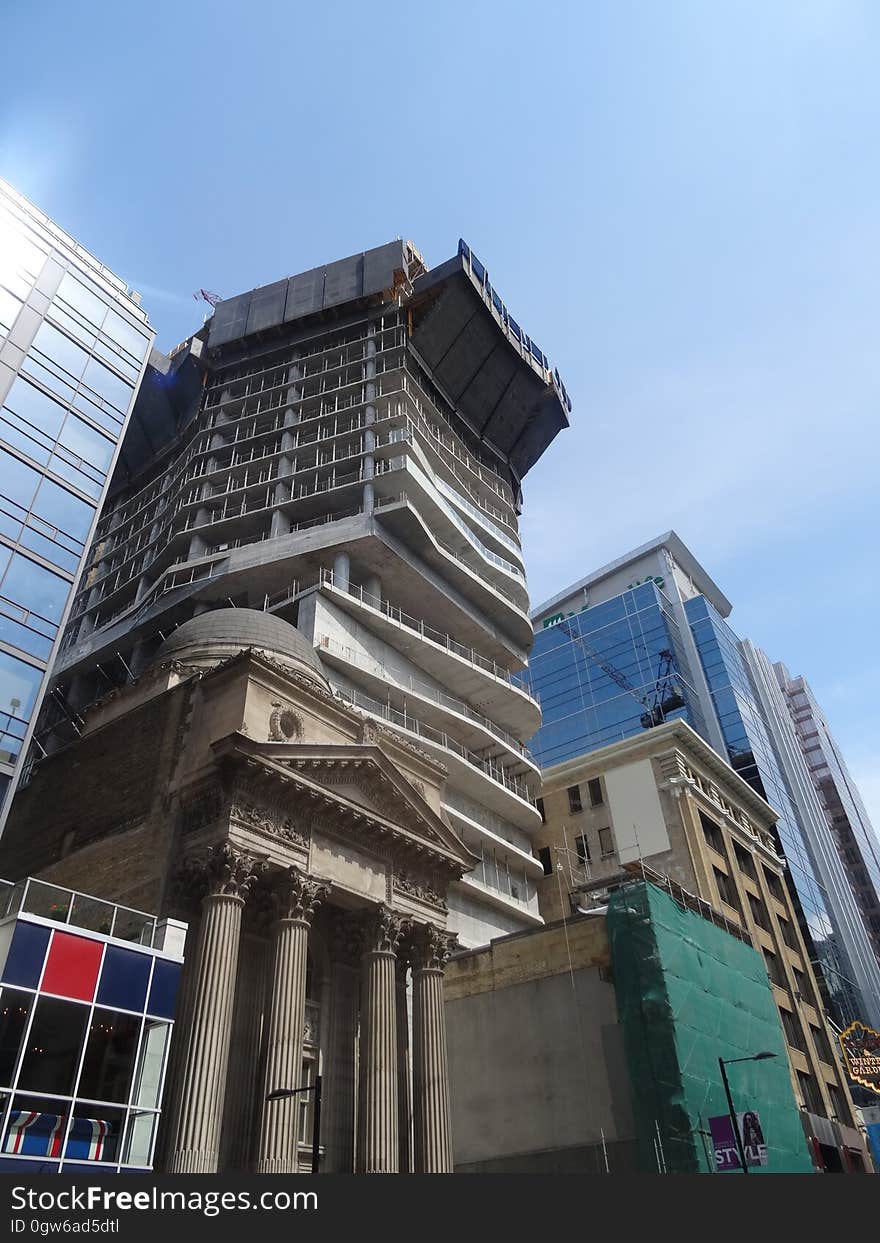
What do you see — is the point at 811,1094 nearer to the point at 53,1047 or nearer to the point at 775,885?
the point at 775,885

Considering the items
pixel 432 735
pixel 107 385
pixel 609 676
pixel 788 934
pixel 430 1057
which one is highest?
pixel 609 676

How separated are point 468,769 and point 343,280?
1596 inches

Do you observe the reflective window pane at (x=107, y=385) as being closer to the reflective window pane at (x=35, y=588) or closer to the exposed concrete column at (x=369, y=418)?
the reflective window pane at (x=35, y=588)

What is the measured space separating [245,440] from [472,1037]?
41.4m

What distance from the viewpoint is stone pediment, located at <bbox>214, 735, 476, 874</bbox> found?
27.0 meters

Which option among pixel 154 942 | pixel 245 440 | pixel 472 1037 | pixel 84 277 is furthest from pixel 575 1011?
pixel 245 440

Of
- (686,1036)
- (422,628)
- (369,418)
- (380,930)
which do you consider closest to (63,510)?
(380,930)

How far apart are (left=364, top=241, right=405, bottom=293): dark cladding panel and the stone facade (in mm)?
41411

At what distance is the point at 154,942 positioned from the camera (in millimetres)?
22047

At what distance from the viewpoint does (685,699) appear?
85.4m

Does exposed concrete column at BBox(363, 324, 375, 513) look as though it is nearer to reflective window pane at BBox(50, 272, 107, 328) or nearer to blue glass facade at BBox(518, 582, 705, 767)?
reflective window pane at BBox(50, 272, 107, 328)

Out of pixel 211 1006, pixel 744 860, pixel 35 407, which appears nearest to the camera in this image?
pixel 211 1006

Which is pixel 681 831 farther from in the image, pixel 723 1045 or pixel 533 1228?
pixel 533 1228

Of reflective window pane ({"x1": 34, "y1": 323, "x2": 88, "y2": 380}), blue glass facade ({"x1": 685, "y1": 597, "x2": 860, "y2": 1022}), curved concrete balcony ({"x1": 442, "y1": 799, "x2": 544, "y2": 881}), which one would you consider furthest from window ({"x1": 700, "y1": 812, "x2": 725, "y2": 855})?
reflective window pane ({"x1": 34, "y1": 323, "x2": 88, "y2": 380})
